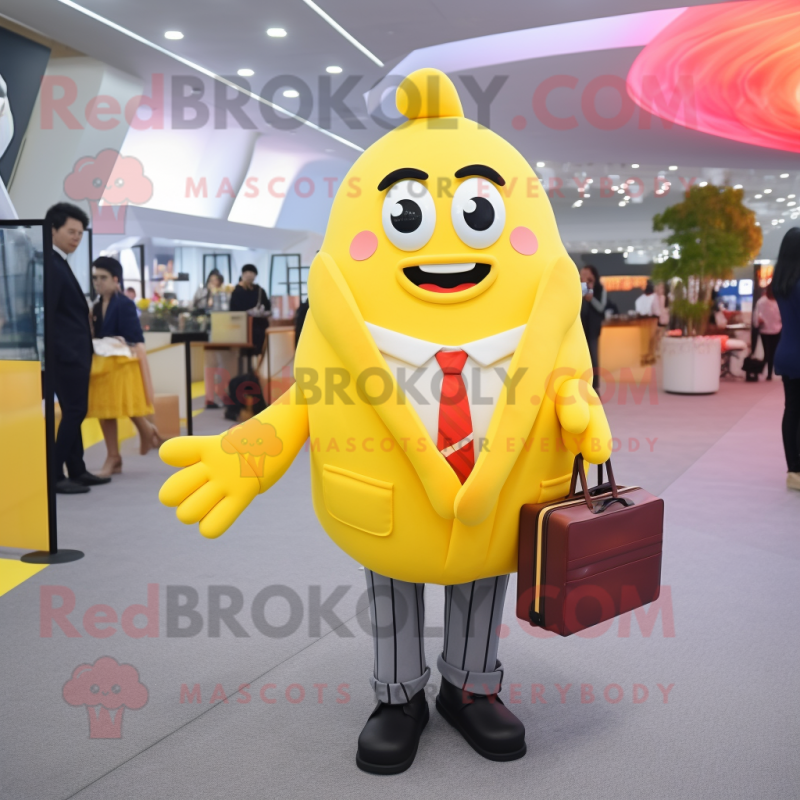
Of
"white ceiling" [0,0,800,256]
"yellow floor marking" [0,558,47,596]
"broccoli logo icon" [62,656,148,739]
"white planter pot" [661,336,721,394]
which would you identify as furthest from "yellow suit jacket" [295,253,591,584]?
"white planter pot" [661,336,721,394]

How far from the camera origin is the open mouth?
1.73 meters

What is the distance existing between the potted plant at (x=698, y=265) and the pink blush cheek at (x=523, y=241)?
8034 mm

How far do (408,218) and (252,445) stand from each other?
0.65 meters

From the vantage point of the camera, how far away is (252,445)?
1.90 m

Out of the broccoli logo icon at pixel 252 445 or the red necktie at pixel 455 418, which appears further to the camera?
the broccoli logo icon at pixel 252 445

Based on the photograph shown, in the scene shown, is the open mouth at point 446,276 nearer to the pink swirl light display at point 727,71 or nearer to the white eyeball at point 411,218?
the white eyeball at point 411,218

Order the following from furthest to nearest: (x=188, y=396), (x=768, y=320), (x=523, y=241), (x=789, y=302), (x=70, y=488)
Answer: (x=768, y=320) < (x=188, y=396) < (x=70, y=488) < (x=789, y=302) < (x=523, y=241)

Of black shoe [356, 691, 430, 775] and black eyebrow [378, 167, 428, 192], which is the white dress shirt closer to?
black eyebrow [378, 167, 428, 192]

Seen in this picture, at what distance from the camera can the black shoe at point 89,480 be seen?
4.82 metres

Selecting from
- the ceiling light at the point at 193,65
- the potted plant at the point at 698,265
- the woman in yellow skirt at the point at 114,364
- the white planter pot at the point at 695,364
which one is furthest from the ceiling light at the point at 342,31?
the white planter pot at the point at 695,364

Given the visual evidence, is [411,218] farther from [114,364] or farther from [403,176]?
[114,364]

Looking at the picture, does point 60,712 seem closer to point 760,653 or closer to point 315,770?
point 315,770

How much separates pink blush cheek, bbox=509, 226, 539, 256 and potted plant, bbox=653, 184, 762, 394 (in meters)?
8.03

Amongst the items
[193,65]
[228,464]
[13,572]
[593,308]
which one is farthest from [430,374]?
[193,65]
